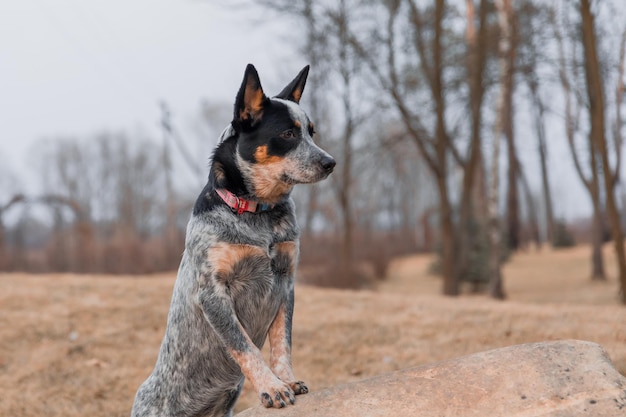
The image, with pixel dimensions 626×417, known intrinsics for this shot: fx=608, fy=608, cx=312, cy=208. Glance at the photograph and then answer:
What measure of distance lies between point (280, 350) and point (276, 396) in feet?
0.94

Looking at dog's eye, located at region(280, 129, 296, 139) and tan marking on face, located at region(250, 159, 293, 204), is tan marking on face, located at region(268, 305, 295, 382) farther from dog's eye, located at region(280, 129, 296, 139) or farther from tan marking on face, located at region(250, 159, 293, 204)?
dog's eye, located at region(280, 129, 296, 139)

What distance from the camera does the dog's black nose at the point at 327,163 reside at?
108 inches

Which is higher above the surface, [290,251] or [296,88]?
[296,88]

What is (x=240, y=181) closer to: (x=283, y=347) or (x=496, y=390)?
(x=283, y=347)

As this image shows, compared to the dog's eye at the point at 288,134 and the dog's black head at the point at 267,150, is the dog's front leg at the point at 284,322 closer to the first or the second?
the dog's black head at the point at 267,150

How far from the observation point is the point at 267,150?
281 centimetres

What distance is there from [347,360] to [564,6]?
10.3 m

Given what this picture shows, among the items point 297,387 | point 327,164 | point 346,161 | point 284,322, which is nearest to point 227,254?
point 284,322

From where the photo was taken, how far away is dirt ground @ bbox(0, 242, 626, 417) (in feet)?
18.7

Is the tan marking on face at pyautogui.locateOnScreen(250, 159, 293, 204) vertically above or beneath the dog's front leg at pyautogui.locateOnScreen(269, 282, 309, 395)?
above

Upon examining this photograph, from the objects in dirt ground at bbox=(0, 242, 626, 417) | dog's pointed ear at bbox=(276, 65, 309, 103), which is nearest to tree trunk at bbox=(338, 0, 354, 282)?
dirt ground at bbox=(0, 242, 626, 417)

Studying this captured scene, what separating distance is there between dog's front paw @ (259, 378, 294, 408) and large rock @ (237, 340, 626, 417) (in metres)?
0.06

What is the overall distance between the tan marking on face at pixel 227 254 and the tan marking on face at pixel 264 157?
1.32ft

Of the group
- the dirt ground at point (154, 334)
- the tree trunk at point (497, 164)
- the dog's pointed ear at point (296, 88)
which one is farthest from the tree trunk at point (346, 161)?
the dog's pointed ear at point (296, 88)
